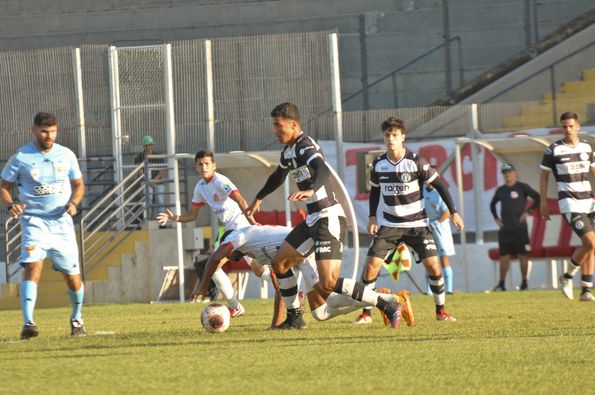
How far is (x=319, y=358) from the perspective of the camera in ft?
32.0

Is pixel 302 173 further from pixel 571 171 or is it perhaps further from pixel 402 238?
pixel 571 171

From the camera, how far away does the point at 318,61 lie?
24031 millimetres

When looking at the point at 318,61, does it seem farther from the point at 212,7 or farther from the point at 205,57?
the point at 212,7

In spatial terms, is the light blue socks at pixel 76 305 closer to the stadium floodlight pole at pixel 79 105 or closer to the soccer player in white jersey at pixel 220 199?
the soccer player in white jersey at pixel 220 199

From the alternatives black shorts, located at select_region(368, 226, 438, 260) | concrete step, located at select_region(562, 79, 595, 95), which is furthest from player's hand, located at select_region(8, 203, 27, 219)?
concrete step, located at select_region(562, 79, 595, 95)

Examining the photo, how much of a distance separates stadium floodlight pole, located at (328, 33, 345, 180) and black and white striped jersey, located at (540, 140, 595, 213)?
292 inches

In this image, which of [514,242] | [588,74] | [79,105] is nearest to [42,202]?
[514,242]

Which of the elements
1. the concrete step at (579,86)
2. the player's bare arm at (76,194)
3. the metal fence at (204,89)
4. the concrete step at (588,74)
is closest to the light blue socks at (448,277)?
the metal fence at (204,89)

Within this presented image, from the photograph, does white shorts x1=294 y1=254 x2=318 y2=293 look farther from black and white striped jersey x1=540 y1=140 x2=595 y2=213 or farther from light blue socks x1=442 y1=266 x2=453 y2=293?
light blue socks x1=442 y1=266 x2=453 y2=293

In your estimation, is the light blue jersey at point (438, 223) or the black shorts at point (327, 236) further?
the light blue jersey at point (438, 223)

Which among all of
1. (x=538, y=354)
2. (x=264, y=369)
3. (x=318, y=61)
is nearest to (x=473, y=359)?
(x=538, y=354)

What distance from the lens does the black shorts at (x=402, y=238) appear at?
13.6 m

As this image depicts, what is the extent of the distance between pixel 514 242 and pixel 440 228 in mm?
1953

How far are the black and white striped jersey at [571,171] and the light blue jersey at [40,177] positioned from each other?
6207 millimetres
